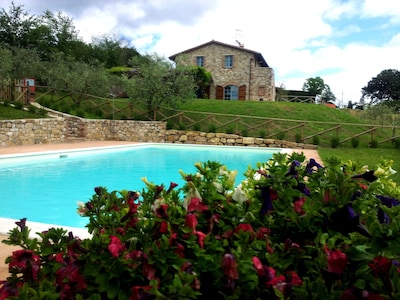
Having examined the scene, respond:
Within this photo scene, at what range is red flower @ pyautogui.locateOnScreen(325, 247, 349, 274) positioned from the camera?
1014mm

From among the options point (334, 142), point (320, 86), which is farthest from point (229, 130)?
point (320, 86)

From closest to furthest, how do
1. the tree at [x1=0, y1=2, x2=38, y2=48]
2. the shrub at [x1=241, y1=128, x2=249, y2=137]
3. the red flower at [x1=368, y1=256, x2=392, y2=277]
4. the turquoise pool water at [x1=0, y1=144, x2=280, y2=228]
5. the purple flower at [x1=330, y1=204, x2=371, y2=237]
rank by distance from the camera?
the red flower at [x1=368, y1=256, x2=392, y2=277] → the purple flower at [x1=330, y1=204, x2=371, y2=237] → the turquoise pool water at [x1=0, y1=144, x2=280, y2=228] → the shrub at [x1=241, y1=128, x2=249, y2=137] → the tree at [x1=0, y1=2, x2=38, y2=48]

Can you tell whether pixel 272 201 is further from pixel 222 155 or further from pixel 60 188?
pixel 222 155

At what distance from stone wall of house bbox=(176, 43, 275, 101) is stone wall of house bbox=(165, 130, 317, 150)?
1367 centimetres

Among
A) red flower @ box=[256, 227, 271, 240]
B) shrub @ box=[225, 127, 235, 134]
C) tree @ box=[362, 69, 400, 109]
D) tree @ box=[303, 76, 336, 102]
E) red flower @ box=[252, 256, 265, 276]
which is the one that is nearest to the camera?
red flower @ box=[252, 256, 265, 276]

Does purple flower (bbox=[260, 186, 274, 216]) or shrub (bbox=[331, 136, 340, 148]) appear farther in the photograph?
shrub (bbox=[331, 136, 340, 148])

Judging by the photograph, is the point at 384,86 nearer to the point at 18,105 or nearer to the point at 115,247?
the point at 18,105

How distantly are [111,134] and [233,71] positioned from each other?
1579cm

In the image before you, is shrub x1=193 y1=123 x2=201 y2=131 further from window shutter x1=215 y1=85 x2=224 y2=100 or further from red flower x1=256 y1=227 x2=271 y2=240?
red flower x1=256 y1=227 x2=271 y2=240

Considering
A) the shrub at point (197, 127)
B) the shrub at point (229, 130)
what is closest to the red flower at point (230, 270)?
the shrub at point (229, 130)

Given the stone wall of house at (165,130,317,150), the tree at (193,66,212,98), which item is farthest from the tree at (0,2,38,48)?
the stone wall of house at (165,130,317,150)

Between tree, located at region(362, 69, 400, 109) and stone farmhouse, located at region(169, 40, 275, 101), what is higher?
tree, located at region(362, 69, 400, 109)

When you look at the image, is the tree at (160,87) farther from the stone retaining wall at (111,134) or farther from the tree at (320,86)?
the tree at (320,86)

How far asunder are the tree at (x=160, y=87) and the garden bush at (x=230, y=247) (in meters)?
17.0
